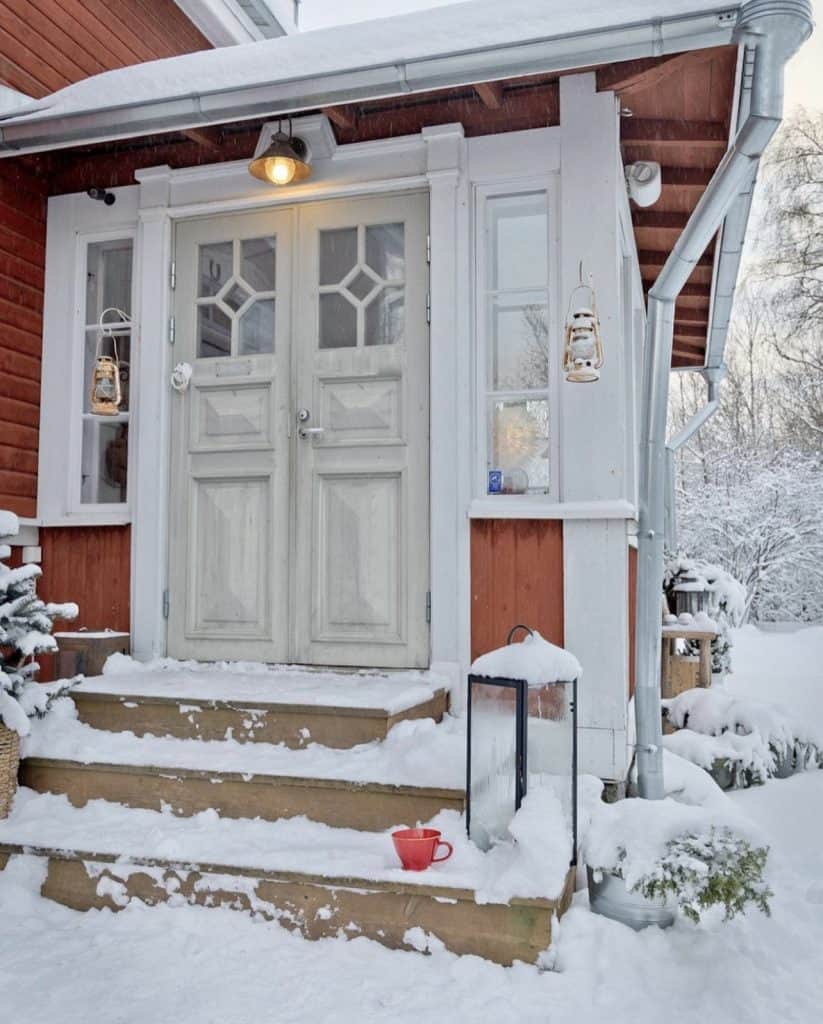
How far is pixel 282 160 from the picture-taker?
3742 millimetres

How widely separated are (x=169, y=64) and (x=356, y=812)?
9.97ft

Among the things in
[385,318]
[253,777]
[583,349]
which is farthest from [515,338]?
[253,777]

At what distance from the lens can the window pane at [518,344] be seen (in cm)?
363

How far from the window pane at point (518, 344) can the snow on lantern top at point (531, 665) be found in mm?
1316

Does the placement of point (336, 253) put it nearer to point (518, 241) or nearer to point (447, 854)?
point (518, 241)

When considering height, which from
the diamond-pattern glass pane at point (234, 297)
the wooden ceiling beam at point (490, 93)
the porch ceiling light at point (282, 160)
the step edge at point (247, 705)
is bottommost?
the step edge at point (247, 705)

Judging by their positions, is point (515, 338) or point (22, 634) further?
point (515, 338)

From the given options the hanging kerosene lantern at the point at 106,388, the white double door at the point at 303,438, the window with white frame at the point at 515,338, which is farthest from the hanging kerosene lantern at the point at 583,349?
the hanging kerosene lantern at the point at 106,388

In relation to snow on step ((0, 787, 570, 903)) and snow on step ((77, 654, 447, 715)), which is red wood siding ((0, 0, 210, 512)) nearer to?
snow on step ((77, 654, 447, 715))

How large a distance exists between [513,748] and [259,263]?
2539 mm

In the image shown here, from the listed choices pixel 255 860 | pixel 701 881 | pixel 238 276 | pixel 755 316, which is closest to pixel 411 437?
pixel 238 276

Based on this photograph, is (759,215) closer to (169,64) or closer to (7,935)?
(169,64)

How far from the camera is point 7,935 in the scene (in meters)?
2.52

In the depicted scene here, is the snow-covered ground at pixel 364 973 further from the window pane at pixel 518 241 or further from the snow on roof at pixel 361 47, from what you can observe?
the snow on roof at pixel 361 47
